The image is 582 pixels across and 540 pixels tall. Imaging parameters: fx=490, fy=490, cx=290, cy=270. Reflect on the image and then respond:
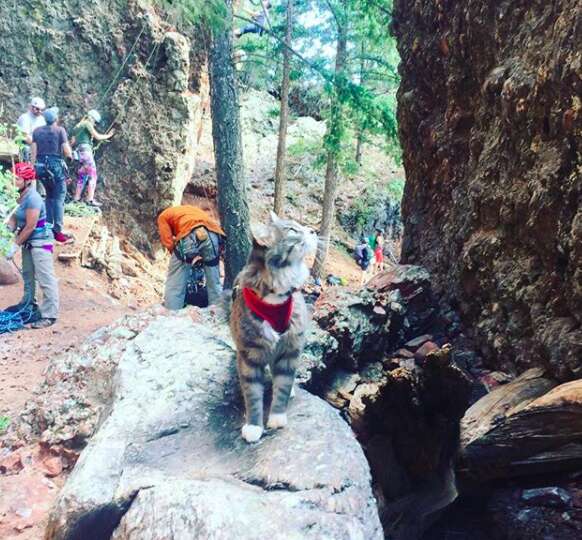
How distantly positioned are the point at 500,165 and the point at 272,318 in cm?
298

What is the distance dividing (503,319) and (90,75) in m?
12.0

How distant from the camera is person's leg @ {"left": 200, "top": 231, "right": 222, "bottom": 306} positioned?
649 cm

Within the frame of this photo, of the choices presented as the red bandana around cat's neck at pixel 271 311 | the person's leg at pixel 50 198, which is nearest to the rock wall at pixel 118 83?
the person's leg at pixel 50 198

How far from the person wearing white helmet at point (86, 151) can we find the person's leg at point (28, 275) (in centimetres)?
539

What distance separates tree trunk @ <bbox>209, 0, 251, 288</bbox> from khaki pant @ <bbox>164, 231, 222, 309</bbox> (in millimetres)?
1133

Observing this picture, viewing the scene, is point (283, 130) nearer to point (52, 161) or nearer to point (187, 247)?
A: point (52, 161)

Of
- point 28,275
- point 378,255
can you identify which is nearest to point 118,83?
point 28,275

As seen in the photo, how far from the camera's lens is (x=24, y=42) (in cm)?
1212

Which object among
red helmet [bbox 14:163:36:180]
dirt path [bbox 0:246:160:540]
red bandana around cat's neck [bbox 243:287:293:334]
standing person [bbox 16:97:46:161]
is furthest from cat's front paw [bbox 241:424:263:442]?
standing person [bbox 16:97:46:161]

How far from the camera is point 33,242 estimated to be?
22.2 ft

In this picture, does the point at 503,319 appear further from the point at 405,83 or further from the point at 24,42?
the point at 24,42

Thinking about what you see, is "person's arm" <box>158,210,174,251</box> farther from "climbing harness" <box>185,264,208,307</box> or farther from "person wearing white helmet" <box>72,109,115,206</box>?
"person wearing white helmet" <box>72,109,115,206</box>

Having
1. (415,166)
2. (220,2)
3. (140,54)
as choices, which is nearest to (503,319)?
(415,166)

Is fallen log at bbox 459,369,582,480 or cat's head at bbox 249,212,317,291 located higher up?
cat's head at bbox 249,212,317,291
